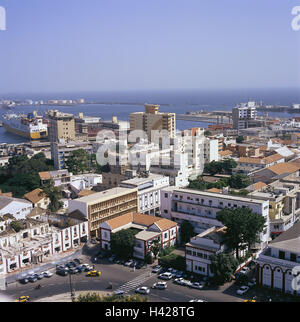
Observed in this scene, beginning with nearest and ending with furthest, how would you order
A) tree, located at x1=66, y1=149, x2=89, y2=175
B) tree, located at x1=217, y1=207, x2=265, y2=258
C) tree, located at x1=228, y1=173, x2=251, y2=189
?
tree, located at x1=217, y1=207, x2=265, y2=258, tree, located at x1=228, y1=173, x2=251, y2=189, tree, located at x1=66, y1=149, x2=89, y2=175

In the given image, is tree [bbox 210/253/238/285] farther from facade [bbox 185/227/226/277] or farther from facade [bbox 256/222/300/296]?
facade [bbox 256/222/300/296]

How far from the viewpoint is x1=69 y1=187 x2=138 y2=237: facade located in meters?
6.10

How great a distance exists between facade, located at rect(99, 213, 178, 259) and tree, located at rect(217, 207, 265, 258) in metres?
0.99

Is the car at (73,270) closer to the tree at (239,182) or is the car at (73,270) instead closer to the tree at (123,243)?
the tree at (123,243)

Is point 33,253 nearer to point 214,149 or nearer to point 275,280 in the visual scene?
point 275,280

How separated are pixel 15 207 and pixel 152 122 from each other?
32.0 ft

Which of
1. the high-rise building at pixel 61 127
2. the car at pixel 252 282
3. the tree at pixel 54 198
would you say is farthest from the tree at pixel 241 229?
the high-rise building at pixel 61 127

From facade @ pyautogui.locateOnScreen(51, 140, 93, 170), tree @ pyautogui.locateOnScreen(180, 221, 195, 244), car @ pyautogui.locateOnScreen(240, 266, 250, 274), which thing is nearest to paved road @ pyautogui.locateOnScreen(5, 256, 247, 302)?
car @ pyautogui.locateOnScreen(240, 266, 250, 274)

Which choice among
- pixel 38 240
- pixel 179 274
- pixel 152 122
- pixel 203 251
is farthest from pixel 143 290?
pixel 152 122

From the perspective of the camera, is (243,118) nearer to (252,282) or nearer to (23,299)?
(252,282)

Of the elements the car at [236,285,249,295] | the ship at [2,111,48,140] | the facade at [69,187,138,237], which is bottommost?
the car at [236,285,249,295]

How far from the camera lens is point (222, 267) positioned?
→ 14.5 feet

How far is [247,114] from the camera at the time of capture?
67.9 ft

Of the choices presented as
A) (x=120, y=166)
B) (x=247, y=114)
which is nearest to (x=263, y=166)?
(x=120, y=166)
